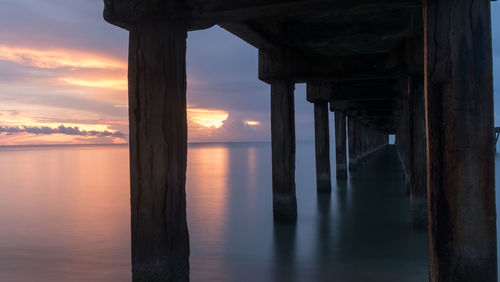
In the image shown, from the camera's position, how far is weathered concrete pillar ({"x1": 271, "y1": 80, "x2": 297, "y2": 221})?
6258 mm

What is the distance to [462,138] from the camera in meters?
2.57

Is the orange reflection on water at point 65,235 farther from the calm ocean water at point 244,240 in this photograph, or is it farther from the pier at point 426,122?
the pier at point 426,122

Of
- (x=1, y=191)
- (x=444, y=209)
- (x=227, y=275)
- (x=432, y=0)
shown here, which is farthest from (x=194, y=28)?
(x=1, y=191)

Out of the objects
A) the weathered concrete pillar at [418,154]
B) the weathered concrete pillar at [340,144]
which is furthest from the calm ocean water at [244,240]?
the weathered concrete pillar at [340,144]

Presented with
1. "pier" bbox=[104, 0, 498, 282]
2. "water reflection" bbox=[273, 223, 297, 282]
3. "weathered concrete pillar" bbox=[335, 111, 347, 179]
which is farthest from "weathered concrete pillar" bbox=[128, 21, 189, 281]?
"weathered concrete pillar" bbox=[335, 111, 347, 179]

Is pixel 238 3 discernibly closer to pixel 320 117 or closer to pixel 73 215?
pixel 320 117

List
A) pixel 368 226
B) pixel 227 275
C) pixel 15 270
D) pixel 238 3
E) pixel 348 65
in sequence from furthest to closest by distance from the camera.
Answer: pixel 368 226 → pixel 348 65 → pixel 15 270 → pixel 227 275 → pixel 238 3

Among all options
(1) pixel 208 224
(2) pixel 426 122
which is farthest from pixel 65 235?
(2) pixel 426 122

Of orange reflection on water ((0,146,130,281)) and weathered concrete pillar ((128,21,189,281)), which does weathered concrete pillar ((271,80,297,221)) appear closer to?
orange reflection on water ((0,146,130,281))

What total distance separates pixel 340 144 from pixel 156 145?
11.4 m

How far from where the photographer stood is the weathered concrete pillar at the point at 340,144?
45.6 ft

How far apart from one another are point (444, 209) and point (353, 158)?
15.4 meters

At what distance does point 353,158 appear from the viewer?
1767 cm

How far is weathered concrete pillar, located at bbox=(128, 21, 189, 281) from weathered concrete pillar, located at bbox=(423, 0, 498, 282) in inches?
→ 74.2
